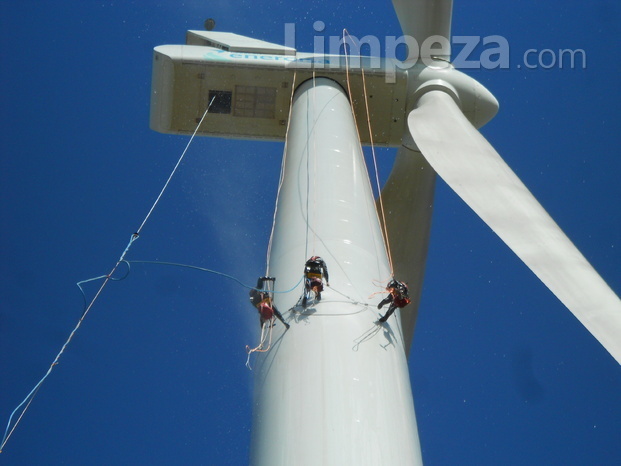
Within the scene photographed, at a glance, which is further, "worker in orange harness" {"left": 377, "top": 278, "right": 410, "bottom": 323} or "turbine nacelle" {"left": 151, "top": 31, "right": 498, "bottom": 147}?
"turbine nacelle" {"left": 151, "top": 31, "right": 498, "bottom": 147}

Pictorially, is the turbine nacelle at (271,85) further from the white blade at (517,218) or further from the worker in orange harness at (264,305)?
the worker in orange harness at (264,305)

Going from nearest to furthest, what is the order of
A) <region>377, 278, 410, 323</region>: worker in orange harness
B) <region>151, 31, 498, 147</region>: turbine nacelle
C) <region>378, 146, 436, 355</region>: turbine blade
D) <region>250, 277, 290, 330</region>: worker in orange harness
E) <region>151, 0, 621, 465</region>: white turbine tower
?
<region>151, 0, 621, 465</region>: white turbine tower
<region>250, 277, 290, 330</region>: worker in orange harness
<region>377, 278, 410, 323</region>: worker in orange harness
<region>378, 146, 436, 355</region>: turbine blade
<region>151, 31, 498, 147</region>: turbine nacelle

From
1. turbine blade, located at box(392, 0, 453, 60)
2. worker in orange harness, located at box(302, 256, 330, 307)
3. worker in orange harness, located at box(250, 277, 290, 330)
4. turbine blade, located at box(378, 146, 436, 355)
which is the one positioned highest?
turbine blade, located at box(392, 0, 453, 60)

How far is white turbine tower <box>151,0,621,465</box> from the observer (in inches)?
246

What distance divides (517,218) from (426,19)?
591cm

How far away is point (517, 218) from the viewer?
7.82 metres

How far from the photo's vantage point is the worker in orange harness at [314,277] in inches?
283

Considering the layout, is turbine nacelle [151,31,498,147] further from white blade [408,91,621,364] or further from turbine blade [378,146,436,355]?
white blade [408,91,621,364]

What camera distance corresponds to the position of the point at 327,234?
26.6 ft

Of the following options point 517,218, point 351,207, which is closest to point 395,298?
point 517,218

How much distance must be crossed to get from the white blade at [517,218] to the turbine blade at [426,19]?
3.04 metres

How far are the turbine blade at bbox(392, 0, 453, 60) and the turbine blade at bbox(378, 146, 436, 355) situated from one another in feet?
5.60

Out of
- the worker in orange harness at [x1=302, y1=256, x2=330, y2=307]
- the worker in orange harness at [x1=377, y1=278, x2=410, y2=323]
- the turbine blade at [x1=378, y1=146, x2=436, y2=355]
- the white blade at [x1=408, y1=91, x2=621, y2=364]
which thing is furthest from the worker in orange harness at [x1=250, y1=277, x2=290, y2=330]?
the turbine blade at [x1=378, y1=146, x2=436, y2=355]

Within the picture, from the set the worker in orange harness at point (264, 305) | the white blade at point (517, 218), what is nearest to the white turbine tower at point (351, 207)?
the white blade at point (517, 218)
